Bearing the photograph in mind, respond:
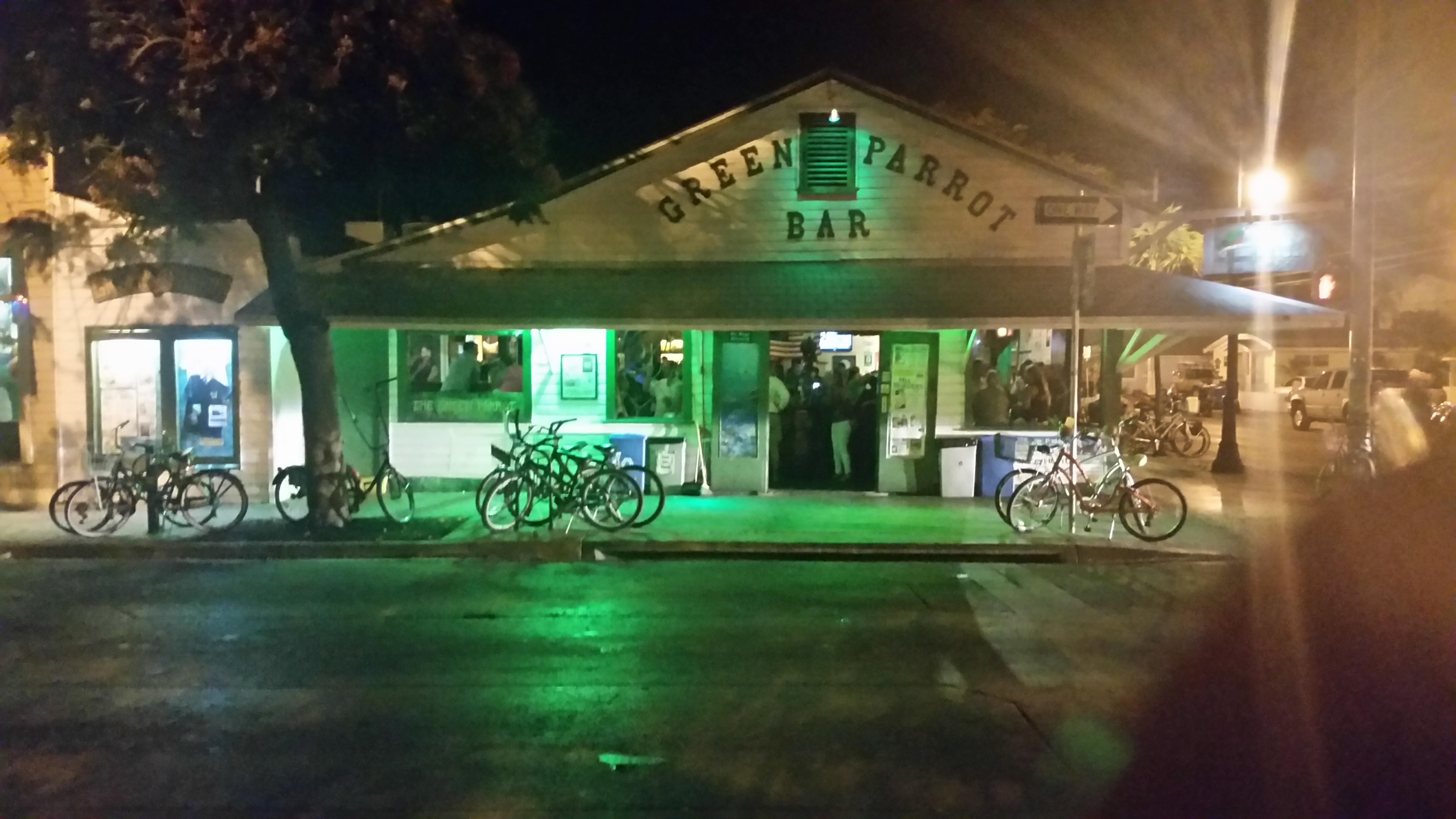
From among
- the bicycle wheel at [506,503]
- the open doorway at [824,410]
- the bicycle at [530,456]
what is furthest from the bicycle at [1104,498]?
the bicycle wheel at [506,503]

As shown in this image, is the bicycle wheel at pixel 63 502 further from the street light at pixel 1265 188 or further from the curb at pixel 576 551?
the street light at pixel 1265 188

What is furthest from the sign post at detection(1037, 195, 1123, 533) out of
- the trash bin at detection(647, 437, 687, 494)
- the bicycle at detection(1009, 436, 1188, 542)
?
the trash bin at detection(647, 437, 687, 494)

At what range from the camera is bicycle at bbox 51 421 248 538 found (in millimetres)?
12828

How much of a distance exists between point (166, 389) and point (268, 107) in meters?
5.89

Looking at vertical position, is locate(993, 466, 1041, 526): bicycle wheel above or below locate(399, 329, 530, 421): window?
below

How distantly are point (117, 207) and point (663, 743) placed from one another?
1093 centimetres

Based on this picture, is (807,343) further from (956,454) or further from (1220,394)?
(1220,394)

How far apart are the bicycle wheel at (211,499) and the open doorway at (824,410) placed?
7163mm

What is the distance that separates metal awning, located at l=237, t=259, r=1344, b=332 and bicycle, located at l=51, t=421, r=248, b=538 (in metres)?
2.06

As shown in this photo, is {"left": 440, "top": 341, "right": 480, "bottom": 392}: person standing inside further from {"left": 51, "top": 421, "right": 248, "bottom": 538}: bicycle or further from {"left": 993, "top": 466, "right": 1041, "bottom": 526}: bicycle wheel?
{"left": 993, "top": 466, "right": 1041, "bottom": 526}: bicycle wheel

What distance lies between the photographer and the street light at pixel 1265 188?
2162 cm

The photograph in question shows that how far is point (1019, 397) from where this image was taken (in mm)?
15383

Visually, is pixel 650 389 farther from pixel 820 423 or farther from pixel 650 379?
pixel 820 423

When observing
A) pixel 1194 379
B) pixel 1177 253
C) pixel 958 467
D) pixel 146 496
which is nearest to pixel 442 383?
pixel 146 496
